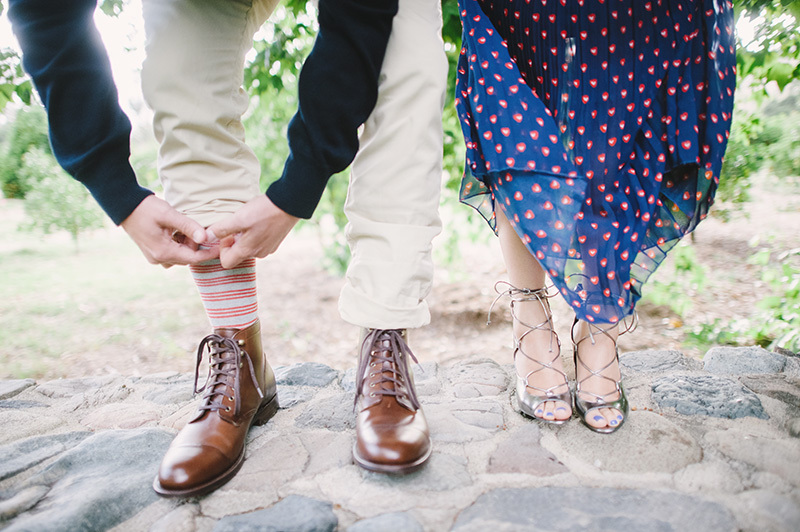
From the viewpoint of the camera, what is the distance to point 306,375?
1.52m

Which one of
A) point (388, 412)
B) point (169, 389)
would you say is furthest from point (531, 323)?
point (169, 389)

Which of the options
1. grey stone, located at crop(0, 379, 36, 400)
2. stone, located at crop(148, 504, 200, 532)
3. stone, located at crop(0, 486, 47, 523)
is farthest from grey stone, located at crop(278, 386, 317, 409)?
grey stone, located at crop(0, 379, 36, 400)

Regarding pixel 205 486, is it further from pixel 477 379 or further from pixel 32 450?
pixel 477 379

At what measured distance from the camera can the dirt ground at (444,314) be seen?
8.91ft

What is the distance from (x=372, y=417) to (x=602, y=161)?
81 cm

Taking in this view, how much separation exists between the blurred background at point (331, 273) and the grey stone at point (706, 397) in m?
0.35

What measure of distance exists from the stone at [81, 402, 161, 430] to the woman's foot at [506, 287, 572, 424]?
988 mm

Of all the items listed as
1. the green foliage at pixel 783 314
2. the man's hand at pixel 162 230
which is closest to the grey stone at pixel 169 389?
the man's hand at pixel 162 230

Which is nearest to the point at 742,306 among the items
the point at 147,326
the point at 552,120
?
the point at 552,120

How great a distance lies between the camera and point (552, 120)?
1038 millimetres

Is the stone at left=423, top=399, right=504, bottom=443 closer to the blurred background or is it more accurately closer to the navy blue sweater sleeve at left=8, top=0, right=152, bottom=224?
the blurred background

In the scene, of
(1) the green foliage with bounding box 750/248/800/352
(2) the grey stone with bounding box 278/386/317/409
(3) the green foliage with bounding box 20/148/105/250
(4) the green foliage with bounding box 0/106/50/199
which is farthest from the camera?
(4) the green foliage with bounding box 0/106/50/199

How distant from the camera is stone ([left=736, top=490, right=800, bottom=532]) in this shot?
0.73m

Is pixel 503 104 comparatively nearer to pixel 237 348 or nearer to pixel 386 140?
pixel 386 140
